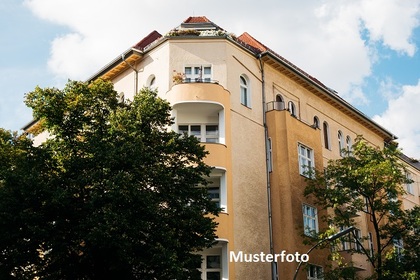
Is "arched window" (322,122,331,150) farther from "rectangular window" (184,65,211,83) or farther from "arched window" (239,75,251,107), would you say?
"rectangular window" (184,65,211,83)

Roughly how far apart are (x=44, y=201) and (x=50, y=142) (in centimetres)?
283

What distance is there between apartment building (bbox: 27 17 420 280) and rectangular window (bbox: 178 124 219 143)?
1.8 inches

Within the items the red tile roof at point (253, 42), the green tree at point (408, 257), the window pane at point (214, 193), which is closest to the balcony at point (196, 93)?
the window pane at point (214, 193)

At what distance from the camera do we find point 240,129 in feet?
92.7

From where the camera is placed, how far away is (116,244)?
1847 centimetres

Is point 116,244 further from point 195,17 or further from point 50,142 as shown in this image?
point 195,17

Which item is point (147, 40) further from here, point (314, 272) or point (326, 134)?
point (314, 272)

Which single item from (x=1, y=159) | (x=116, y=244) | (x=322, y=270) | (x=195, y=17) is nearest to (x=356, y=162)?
(x=322, y=270)

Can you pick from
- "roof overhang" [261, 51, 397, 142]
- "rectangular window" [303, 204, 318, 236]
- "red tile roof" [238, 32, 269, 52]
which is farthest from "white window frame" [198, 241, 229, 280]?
"red tile roof" [238, 32, 269, 52]

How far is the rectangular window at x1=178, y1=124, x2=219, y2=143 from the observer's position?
2764cm

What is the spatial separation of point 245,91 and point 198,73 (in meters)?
2.78

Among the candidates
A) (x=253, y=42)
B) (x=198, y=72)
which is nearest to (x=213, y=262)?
(x=198, y=72)

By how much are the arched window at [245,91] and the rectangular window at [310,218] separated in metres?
5.74

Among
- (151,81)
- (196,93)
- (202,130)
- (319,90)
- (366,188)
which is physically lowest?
(366,188)
